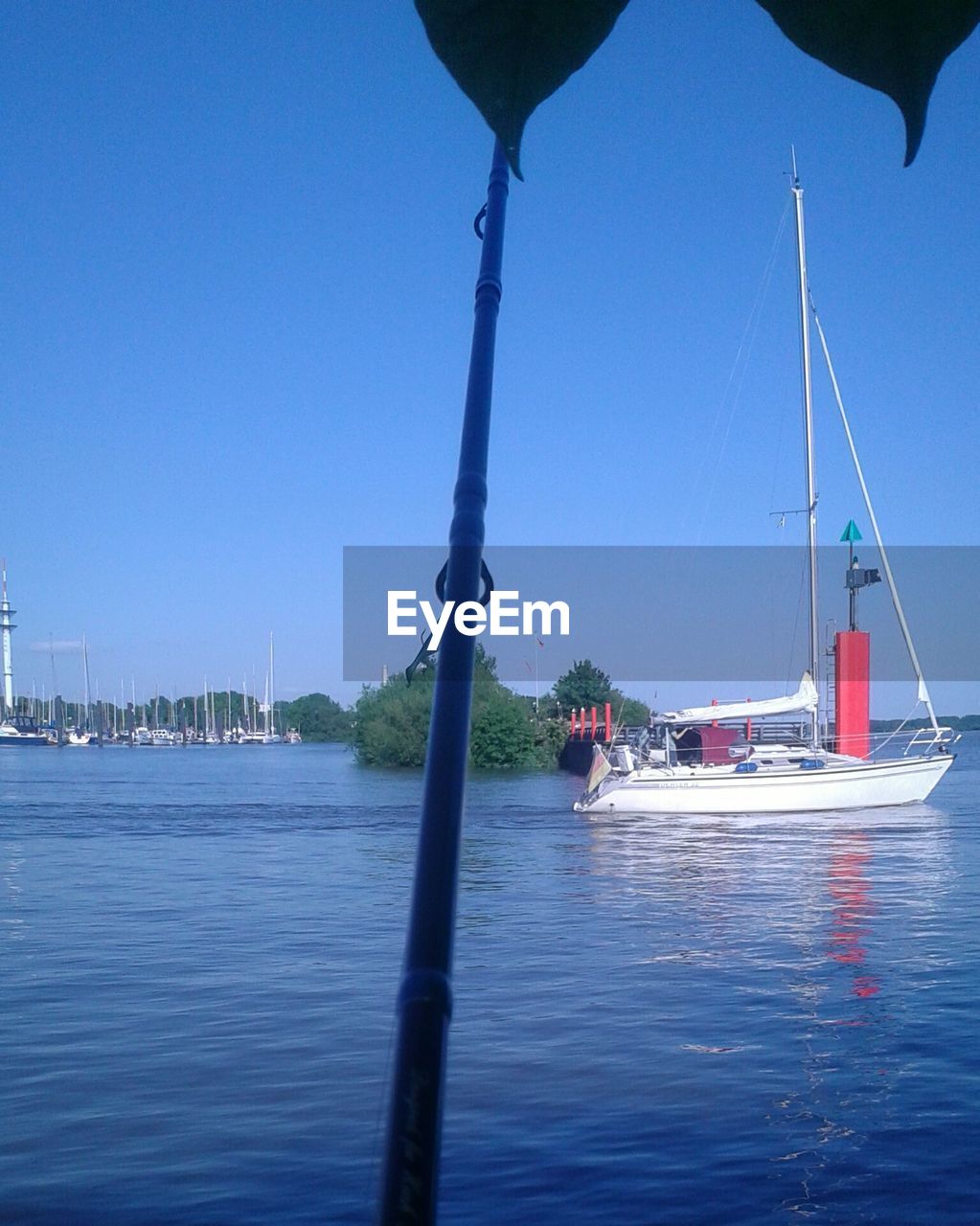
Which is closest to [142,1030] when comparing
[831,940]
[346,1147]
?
[346,1147]

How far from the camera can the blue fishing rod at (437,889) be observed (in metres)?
0.55

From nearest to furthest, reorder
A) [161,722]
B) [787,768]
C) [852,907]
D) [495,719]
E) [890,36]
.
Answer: [890,36]
[852,907]
[787,768]
[495,719]
[161,722]

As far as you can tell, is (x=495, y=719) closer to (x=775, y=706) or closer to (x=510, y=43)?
(x=775, y=706)

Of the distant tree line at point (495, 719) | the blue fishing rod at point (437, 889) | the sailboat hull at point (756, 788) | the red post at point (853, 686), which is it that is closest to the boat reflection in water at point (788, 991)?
the sailboat hull at point (756, 788)

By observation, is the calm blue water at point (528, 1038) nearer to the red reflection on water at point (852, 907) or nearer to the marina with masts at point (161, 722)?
the red reflection on water at point (852, 907)

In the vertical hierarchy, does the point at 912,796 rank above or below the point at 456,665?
below

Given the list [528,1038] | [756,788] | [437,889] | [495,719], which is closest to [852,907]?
[528,1038]

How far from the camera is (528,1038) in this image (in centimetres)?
1189

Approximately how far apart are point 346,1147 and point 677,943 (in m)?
8.88

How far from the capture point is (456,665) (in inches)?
27.5

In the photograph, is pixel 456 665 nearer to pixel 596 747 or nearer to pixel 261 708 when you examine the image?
pixel 596 747

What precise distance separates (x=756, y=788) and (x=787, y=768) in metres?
0.88

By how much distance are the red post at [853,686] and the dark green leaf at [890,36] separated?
32.8m

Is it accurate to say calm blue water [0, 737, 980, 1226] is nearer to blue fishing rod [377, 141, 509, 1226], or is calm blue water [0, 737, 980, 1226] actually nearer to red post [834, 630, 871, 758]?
blue fishing rod [377, 141, 509, 1226]
